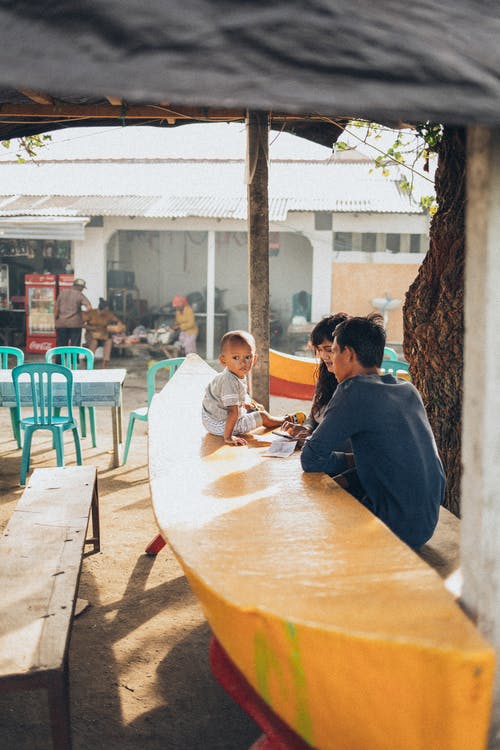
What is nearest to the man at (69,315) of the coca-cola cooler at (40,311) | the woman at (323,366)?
the coca-cola cooler at (40,311)

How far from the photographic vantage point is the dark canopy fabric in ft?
5.01

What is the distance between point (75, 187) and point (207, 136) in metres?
3.52

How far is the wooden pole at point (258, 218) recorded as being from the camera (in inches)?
219

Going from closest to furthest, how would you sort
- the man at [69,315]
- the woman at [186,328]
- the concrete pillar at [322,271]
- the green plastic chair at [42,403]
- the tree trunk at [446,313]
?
the tree trunk at [446,313]
the green plastic chair at [42,403]
the man at [69,315]
the woman at [186,328]
the concrete pillar at [322,271]

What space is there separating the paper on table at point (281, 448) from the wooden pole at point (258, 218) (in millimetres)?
2065

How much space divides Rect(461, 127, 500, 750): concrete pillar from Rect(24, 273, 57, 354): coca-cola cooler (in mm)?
12653

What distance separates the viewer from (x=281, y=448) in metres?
3.64

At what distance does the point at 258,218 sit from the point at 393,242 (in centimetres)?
947

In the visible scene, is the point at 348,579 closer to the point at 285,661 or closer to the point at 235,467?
the point at 285,661

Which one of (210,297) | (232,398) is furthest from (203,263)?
(232,398)

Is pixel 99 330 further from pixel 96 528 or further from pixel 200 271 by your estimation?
pixel 96 528

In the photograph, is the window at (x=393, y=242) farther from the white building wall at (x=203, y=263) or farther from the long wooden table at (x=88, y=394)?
the long wooden table at (x=88, y=394)

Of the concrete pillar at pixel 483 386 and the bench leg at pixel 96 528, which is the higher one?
the concrete pillar at pixel 483 386

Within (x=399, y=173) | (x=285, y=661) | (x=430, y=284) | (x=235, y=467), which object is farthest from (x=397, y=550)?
(x=399, y=173)
